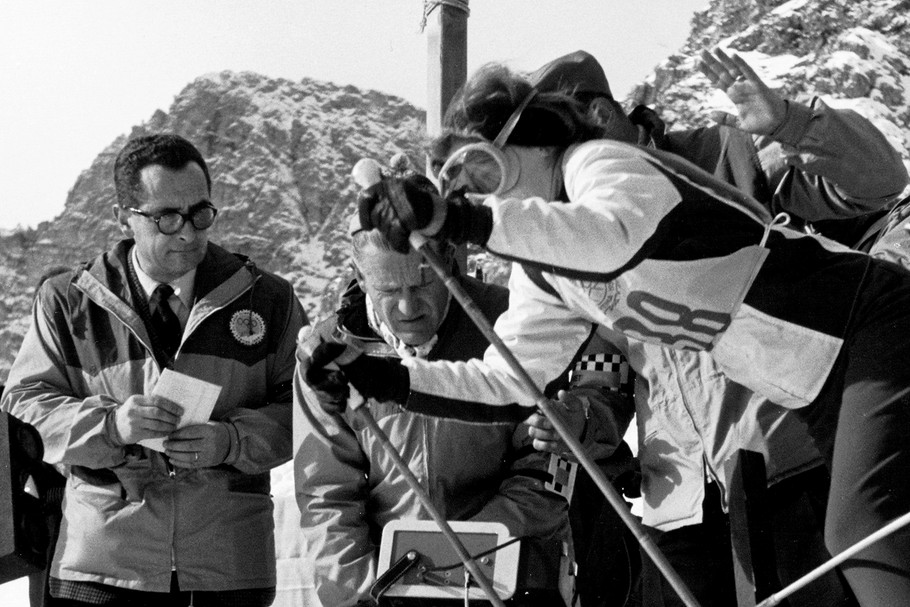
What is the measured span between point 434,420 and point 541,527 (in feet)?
1.32

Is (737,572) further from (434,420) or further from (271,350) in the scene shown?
(271,350)

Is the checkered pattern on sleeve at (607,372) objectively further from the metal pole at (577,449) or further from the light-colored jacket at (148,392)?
the metal pole at (577,449)

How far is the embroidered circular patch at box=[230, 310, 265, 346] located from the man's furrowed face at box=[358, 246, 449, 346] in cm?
48

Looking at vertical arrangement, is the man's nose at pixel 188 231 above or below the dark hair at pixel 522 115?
below

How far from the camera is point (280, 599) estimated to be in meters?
5.22

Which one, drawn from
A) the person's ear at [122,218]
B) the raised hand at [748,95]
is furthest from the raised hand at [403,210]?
the person's ear at [122,218]

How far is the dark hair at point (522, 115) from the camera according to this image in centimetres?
262

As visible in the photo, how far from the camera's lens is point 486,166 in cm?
262

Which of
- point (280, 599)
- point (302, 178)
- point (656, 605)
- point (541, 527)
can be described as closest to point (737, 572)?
point (656, 605)

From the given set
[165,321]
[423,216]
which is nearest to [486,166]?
[423,216]

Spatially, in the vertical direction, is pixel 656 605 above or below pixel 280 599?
above

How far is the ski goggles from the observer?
8.54 feet

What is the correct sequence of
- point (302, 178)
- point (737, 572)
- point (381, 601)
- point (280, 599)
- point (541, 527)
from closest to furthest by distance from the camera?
point (737, 572), point (381, 601), point (541, 527), point (280, 599), point (302, 178)

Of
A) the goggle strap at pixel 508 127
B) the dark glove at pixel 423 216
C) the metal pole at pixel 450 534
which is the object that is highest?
the goggle strap at pixel 508 127
